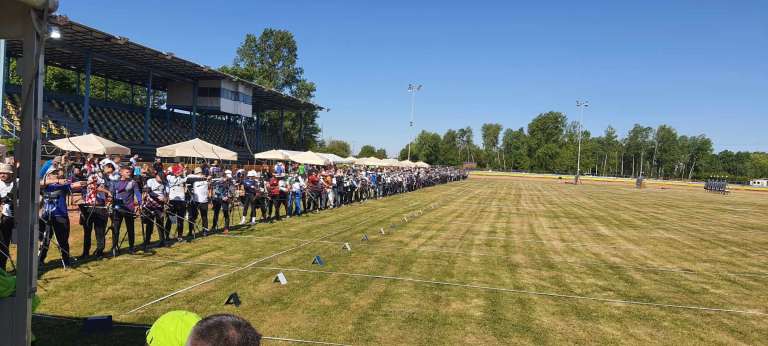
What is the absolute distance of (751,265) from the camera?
541 inches

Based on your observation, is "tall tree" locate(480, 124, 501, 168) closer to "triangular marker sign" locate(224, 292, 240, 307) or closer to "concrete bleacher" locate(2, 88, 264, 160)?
"concrete bleacher" locate(2, 88, 264, 160)

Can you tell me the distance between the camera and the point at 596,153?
164 metres

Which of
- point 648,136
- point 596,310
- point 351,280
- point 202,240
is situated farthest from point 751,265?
point 648,136

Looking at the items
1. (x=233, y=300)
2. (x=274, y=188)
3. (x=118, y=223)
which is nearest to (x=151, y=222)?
→ (x=118, y=223)

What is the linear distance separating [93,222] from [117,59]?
97.8ft

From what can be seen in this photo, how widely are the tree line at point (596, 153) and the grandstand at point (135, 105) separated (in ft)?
279

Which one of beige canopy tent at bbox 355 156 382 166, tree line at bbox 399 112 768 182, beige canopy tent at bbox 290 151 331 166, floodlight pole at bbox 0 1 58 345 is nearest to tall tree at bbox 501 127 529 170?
tree line at bbox 399 112 768 182

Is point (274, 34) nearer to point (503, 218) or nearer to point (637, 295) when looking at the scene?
point (503, 218)

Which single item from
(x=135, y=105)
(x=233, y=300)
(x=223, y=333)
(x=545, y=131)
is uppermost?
(x=545, y=131)

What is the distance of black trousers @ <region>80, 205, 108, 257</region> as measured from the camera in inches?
421

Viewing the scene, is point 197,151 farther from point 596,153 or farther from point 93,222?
point 596,153

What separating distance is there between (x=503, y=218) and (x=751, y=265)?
11274 mm

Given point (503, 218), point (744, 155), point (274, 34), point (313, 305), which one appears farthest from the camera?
point (744, 155)

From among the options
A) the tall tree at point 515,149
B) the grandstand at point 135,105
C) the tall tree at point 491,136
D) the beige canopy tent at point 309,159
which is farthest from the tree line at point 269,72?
the tall tree at point 491,136
